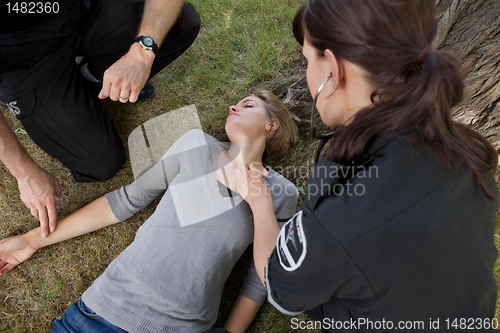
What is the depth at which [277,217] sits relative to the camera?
6.80 ft

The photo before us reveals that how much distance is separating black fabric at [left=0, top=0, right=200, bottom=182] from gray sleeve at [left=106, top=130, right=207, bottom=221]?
384mm

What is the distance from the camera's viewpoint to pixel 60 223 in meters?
2.28

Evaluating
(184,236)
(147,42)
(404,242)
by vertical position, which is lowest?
(184,236)

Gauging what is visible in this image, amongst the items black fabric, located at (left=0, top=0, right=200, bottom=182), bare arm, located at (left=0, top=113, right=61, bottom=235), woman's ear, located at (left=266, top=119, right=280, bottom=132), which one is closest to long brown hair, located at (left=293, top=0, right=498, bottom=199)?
woman's ear, located at (left=266, top=119, right=280, bottom=132)

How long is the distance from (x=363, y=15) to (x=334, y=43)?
0.14m

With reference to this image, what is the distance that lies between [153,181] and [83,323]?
0.95 metres

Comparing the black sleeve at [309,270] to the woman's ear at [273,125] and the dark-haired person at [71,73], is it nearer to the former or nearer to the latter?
the woman's ear at [273,125]

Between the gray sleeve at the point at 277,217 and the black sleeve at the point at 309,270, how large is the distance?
0.72 metres

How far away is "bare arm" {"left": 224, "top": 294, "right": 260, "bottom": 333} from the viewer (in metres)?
2.12

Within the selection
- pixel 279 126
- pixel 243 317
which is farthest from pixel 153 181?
pixel 243 317

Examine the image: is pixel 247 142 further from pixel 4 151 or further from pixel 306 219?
pixel 4 151

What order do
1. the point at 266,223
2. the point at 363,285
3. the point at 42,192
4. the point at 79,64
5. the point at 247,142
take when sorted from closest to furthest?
the point at 363,285, the point at 266,223, the point at 42,192, the point at 247,142, the point at 79,64

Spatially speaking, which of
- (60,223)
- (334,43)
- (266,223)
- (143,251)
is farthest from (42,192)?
(334,43)

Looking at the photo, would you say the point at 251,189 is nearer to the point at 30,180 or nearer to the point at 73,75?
the point at 30,180
